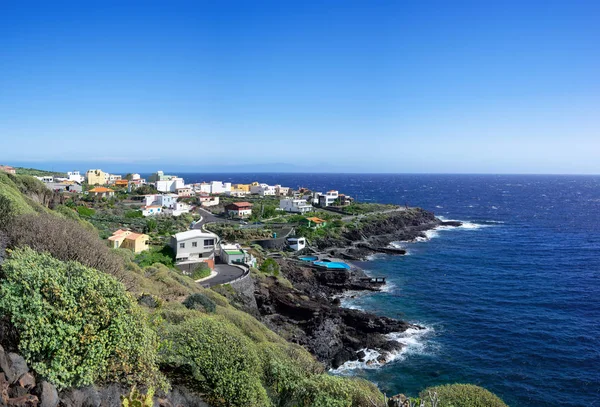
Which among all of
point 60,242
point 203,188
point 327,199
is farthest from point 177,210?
point 60,242

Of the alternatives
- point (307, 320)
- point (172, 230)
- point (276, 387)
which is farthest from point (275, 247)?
point (276, 387)

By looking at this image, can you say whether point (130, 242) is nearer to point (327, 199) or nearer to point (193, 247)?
point (193, 247)

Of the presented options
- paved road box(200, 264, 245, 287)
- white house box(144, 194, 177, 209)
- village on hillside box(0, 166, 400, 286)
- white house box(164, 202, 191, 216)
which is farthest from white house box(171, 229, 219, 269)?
white house box(144, 194, 177, 209)

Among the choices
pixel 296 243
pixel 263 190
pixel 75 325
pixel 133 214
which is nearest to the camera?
pixel 75 325

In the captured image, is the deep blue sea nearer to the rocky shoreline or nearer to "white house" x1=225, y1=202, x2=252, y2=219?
the rocky shoreline

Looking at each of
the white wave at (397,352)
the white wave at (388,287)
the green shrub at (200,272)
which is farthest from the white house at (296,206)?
the white wave at (397,352)

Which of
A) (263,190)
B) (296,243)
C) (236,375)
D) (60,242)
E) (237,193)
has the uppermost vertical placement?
(60,242)
